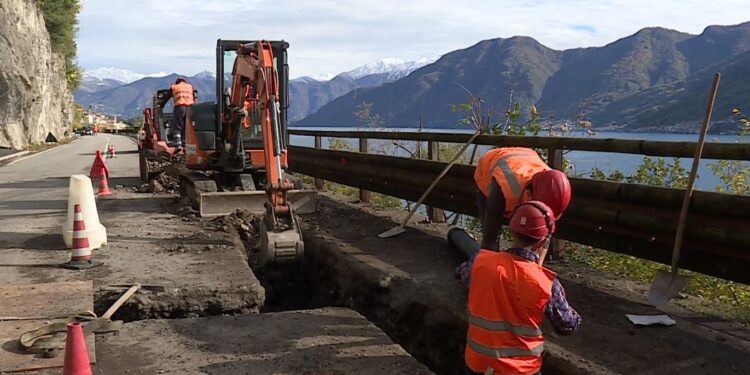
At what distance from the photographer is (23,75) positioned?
37.9m

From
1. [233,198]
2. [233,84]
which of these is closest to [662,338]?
[233,198]

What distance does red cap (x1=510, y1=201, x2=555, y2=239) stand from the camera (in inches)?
114

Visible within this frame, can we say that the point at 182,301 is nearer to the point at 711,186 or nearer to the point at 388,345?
the point at 388,345

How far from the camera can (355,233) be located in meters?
7.70

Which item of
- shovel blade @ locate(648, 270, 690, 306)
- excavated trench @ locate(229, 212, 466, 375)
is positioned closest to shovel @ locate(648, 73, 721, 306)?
shovel blade @ locate(648, 270, 690, 306)

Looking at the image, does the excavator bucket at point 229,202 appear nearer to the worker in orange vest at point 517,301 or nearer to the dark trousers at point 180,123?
the worker in orange vest at point 517,301

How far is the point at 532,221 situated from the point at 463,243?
11.0 feet

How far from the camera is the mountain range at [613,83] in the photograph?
22959 millimetres

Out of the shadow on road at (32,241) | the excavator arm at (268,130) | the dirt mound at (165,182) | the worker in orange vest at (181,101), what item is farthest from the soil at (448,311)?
the worker in orange vest at (181,101)

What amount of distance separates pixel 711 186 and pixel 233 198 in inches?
228

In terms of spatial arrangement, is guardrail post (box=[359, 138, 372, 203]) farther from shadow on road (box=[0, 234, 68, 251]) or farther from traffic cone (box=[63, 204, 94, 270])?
traffic cone (box=[63, 204, 94, 270])

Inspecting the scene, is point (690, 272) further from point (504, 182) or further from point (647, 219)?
point (504, 182)

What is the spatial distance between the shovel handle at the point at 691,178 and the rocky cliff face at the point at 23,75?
37.4 metres

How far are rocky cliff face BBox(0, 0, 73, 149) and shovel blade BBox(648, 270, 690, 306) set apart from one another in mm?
37196
